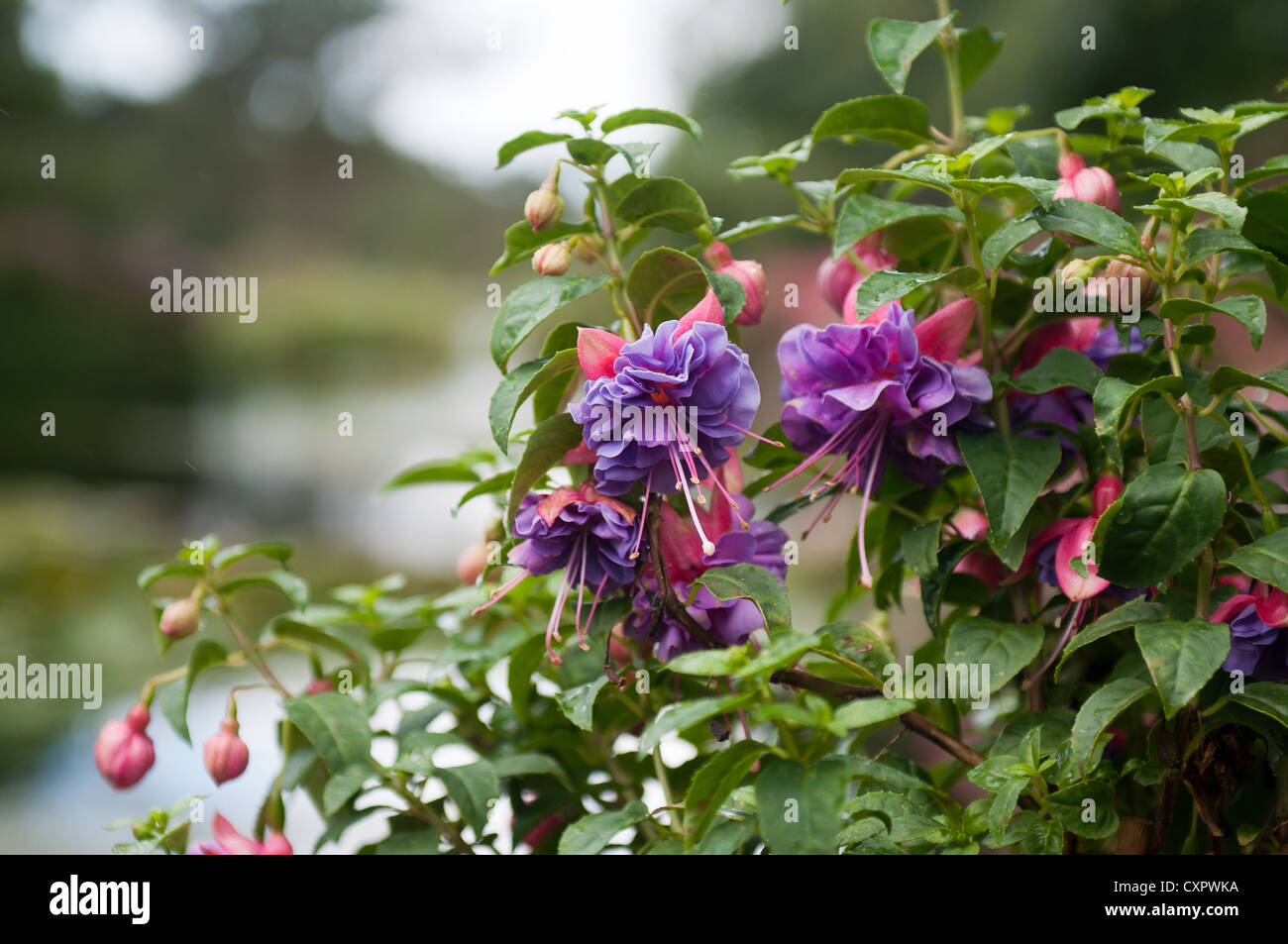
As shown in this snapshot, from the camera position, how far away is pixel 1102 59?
6.28 feet

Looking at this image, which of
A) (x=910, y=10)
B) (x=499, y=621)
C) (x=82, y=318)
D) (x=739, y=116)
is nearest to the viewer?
(x=499, y=621)

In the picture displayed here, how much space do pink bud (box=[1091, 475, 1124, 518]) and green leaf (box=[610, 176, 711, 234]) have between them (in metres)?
0.20

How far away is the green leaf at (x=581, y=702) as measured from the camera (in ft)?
1.42

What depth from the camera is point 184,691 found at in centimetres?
54

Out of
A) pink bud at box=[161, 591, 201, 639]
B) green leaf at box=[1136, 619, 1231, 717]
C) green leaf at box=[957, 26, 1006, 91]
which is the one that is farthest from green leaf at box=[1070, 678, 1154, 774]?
pink bud at box=[161, 591, 201, 639]

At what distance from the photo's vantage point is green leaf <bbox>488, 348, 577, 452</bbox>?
0.42m

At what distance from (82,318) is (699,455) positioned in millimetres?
4866

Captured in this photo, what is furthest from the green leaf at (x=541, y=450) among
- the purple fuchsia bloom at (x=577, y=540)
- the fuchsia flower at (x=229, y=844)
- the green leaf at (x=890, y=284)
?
the fuchsia flower at (x=229, y=844)

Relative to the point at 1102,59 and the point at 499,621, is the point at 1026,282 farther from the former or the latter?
the point at 1102,59

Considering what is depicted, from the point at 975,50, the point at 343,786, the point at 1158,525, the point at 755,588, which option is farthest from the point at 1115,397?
the point at 343,786

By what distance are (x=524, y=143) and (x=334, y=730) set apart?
29cm

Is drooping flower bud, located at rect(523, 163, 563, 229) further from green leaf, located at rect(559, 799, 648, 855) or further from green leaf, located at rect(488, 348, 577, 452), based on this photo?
green leaf, located at rect(559, 799, 648, 855)
